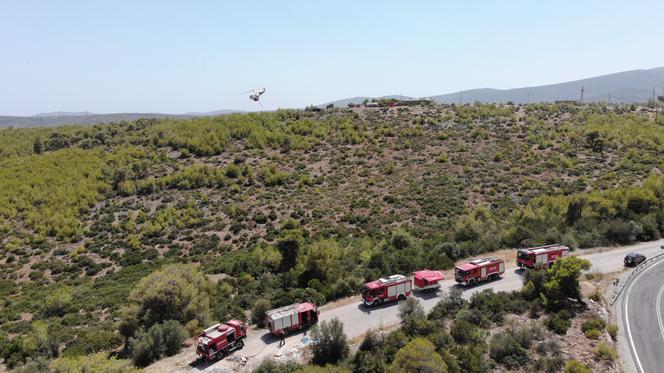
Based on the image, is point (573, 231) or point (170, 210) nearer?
point (573, 231)

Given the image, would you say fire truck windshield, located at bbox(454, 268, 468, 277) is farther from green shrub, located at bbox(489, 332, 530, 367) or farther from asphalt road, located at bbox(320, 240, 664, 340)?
green shrub, located at bbox(489, 332, 530, 367)

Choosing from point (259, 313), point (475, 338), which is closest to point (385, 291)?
point (475, 338)

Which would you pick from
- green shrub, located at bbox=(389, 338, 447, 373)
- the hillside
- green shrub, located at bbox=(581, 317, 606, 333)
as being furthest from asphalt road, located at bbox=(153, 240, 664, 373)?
green shrub, located at bbox=(389, 338, 447, 373)

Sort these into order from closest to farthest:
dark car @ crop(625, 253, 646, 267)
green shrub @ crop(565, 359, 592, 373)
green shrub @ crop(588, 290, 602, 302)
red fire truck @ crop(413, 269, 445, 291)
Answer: green shrub @ crop(565, 359, 592, 373)
green shrub @ crop(588, 290, 602, 302)
red fire truck @ crop(413, 269, 445, 291)
dark car @ crop(625, 253, 646, 267)

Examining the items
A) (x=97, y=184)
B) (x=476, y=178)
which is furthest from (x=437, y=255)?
(x=97, y=184)

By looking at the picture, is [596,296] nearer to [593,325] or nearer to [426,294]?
[593,325]

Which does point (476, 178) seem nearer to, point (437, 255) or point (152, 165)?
point (437, 255)

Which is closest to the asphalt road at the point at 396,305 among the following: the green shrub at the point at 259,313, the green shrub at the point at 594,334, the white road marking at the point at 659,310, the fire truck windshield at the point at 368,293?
the fire truck windshield at the point at 368,293
